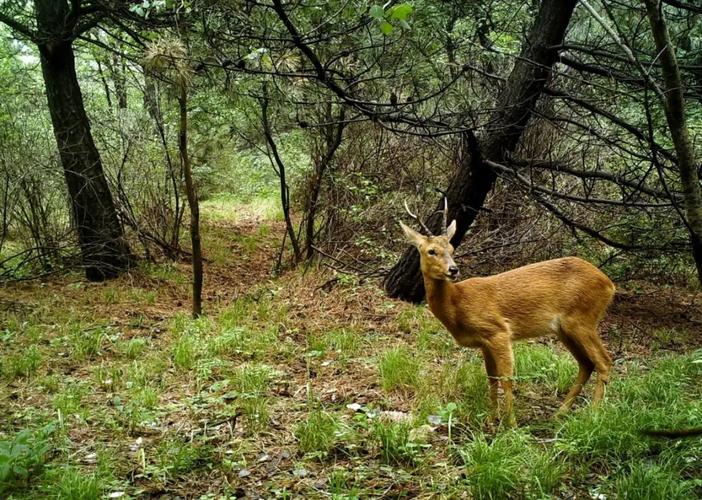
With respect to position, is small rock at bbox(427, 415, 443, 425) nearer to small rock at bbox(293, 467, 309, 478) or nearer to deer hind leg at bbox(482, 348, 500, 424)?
deer hind leg at bbox(482, 348, 500, 424)

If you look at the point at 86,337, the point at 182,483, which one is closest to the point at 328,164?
the point at 86,337

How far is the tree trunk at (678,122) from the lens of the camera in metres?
2.72

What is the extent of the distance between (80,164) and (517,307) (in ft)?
23.5

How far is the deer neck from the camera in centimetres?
458

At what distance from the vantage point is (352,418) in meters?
4.44

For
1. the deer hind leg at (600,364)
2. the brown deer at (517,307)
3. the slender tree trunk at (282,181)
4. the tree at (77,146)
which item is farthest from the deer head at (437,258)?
the tree at (77,146)

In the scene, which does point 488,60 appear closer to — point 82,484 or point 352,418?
point 352,418

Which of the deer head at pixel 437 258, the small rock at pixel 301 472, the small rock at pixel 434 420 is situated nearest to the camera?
the small rock at pixel 301 472

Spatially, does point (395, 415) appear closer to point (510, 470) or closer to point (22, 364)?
point (510, 470)

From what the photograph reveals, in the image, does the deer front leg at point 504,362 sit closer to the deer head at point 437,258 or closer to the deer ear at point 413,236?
the deer head at point 437,258

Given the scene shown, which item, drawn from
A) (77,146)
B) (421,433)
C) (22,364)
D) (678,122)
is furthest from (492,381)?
(77,146)

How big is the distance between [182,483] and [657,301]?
705 cm

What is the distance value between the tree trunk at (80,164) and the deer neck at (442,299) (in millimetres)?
5896

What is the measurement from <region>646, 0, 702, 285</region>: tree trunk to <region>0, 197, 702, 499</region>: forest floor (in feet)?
4.07
